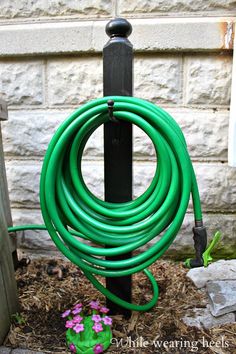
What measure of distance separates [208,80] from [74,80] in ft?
2.35

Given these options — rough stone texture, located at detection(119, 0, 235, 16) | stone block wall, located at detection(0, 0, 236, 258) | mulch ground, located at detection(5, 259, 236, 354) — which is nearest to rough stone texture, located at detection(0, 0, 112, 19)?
stone block wall, located at detection(0, 0, 236, 258)

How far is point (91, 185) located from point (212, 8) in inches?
44.2

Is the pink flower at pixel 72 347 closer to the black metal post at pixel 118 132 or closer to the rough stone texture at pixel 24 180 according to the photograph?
the black metal post at pixel 118 132

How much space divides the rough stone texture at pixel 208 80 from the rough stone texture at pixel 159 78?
0.21 feet

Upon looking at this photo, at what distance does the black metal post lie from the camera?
1158 millimetres

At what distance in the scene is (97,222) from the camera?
45.3 inches

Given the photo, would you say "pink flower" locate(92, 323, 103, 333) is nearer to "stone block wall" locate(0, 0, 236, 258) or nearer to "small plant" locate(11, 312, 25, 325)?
"small plant" locate(11, 312, 25, 325)

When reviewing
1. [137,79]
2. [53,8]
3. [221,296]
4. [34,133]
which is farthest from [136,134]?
[221,296]

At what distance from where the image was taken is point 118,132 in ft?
4.02

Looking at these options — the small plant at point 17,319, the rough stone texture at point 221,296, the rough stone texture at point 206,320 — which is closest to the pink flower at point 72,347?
the small plant at point 17,319

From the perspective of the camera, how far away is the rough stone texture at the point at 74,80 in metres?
1.83

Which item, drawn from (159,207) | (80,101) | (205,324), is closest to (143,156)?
(80,101)

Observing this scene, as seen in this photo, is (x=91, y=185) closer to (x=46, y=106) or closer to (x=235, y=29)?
(x=46, y=106)

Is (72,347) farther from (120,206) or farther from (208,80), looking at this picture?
(208,80)
